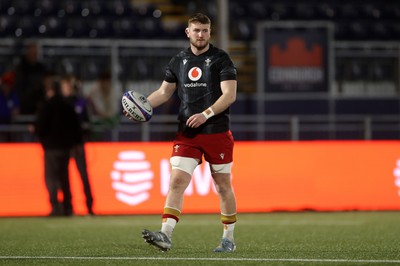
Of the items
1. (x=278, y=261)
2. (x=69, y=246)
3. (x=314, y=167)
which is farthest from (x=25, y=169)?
(x=278, y=261)

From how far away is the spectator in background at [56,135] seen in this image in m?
15.9

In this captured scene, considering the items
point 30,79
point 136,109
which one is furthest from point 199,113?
point 30,79

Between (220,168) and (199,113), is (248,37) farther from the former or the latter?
(199,113)

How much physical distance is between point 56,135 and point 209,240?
5664mm

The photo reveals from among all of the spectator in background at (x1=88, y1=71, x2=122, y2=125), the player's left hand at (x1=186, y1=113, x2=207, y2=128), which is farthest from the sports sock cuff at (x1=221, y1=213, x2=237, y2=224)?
the spectator in background at (x1=88, y1=71, x2=122, y2=125)

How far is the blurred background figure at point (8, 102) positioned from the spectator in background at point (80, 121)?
190cm

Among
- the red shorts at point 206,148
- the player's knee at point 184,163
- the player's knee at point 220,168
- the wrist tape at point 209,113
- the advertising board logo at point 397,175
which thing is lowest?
the advertising board logo at point 397,175

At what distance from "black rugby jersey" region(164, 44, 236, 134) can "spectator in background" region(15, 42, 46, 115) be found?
8906mm

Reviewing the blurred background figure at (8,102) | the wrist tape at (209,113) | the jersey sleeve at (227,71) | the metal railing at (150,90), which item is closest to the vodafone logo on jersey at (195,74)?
the jersey sleeve at (227,71)

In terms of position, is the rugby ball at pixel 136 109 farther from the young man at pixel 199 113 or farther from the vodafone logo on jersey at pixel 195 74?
the vodafone logo on jersey at pixel 195 74

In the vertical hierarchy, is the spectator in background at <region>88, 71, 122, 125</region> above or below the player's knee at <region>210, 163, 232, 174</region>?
below

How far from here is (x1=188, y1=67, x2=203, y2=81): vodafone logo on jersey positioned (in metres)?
9.21

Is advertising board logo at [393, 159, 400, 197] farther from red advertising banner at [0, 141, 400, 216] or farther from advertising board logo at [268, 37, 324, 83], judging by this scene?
advertising board logo at [268, 37, 324, 83]

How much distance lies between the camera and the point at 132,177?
1642 cm
